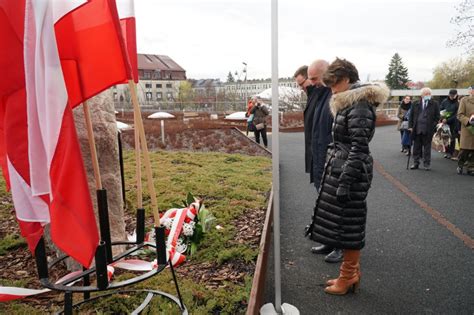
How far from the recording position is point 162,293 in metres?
2.77

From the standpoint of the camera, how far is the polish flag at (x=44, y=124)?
175 centimetres

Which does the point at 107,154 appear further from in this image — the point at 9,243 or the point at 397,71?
the point at 397,71

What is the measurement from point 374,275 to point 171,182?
4082 mm

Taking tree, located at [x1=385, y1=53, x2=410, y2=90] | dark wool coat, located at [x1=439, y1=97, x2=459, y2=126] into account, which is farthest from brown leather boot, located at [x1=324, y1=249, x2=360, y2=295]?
tree, located at [x1=385, y1=53, x2=410, y2=90]

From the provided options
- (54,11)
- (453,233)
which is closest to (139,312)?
(54,11)

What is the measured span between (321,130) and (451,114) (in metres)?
7.67

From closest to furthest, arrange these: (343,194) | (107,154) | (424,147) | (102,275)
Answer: (102,275) → (343,194) → (107,154) → (424,147)

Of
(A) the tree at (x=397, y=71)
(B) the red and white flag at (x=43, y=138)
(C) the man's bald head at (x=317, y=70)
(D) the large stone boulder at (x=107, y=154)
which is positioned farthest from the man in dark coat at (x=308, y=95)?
(A) the tree at (x=397, y=71)

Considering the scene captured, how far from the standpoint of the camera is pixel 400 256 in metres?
3.98

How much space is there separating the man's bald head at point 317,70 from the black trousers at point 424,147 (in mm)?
5810

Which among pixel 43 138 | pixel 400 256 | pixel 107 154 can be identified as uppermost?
pixel 43 138

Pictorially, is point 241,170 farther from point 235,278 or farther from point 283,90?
point 283,90

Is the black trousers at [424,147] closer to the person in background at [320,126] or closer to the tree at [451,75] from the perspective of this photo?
the person in background at [320,126]

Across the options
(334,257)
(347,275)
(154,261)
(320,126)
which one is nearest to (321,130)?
(320,126)
